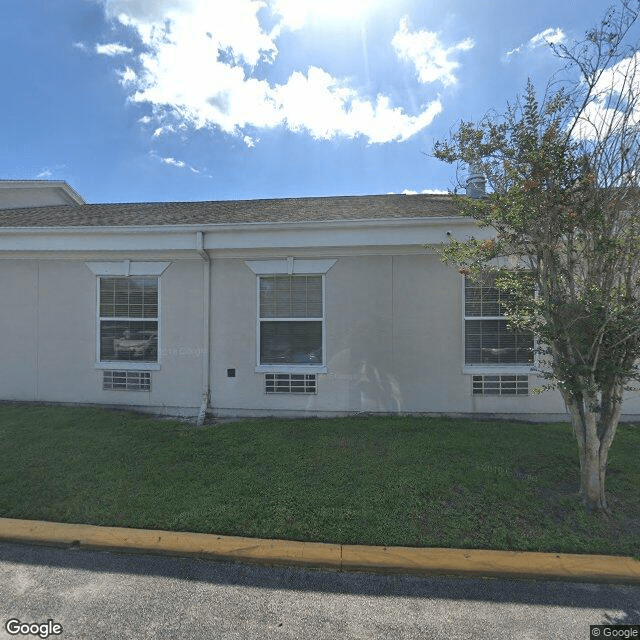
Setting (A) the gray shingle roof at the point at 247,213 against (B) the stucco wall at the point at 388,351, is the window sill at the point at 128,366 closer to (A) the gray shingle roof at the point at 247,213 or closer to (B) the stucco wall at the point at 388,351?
(B) the stucco wall at the point at 388,351

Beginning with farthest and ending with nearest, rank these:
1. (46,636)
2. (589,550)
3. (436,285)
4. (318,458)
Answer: (436,285) → (318,458) → (589,550) → (46,636)

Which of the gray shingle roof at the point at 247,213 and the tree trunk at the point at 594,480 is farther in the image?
the gray shingle roof at the point at 247,213

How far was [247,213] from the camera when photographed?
7.86m

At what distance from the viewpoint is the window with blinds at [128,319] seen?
23.1ft

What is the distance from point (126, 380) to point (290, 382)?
3.03 m

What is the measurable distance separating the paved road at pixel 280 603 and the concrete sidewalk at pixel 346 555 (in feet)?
0.25

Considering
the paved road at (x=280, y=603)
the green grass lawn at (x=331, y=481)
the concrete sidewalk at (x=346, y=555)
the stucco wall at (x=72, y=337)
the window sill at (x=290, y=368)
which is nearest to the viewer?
the paved road at (x=280, y=603)

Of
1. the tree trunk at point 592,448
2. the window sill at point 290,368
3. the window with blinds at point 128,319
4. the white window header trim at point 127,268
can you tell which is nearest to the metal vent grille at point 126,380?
the window with blinds at point 128,319

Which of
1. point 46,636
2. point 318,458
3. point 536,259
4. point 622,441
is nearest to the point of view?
point 46,636

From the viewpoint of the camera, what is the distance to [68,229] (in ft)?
22.7

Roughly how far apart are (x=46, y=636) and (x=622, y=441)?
6.63 meters

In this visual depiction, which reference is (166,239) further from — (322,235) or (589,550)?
(589,550)

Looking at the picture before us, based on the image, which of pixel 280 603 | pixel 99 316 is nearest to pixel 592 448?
pixel 280 603

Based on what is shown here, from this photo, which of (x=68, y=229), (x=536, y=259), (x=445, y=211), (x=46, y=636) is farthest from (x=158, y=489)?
(x=445, y=211)
